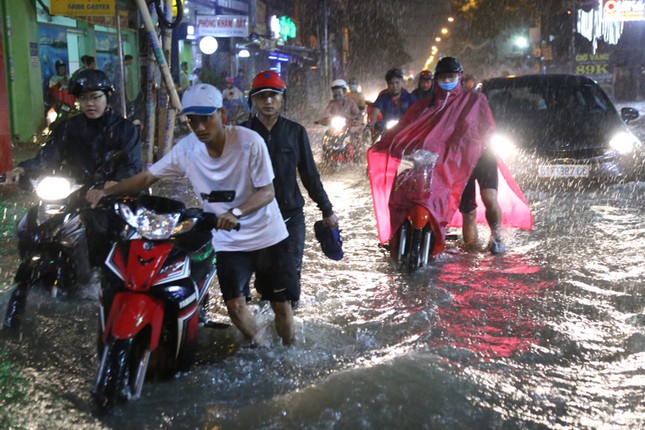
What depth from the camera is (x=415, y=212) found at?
6535mm

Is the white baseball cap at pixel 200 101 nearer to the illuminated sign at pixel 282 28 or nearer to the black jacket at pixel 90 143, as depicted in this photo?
the black jacket at pixel 90 143

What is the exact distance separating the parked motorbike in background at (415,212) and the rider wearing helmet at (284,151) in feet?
5.18

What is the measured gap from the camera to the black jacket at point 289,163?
5.07m

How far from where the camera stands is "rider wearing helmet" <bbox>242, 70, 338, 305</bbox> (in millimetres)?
5008

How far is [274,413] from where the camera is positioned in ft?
12.3

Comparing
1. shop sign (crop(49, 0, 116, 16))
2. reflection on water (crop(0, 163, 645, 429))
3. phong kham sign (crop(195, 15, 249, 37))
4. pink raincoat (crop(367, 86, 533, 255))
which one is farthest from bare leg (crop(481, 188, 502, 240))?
phong kham sign (crop(195, 15, 249, 37))

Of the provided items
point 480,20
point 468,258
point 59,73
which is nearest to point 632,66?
point 480,20

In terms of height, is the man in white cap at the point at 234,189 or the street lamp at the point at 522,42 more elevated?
the street lamp at the point at 522,42

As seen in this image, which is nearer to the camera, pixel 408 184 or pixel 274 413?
pixel 274 413

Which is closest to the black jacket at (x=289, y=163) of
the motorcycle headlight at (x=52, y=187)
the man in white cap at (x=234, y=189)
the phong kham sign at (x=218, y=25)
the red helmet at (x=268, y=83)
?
the red helmet at (x=268, y=83)

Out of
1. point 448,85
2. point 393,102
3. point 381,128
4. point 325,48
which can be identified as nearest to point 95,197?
point 448,85

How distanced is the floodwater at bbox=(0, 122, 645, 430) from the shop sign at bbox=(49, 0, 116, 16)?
6.40 meters

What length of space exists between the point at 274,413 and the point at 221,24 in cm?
2274

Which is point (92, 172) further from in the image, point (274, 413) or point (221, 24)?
point (221, 24)
